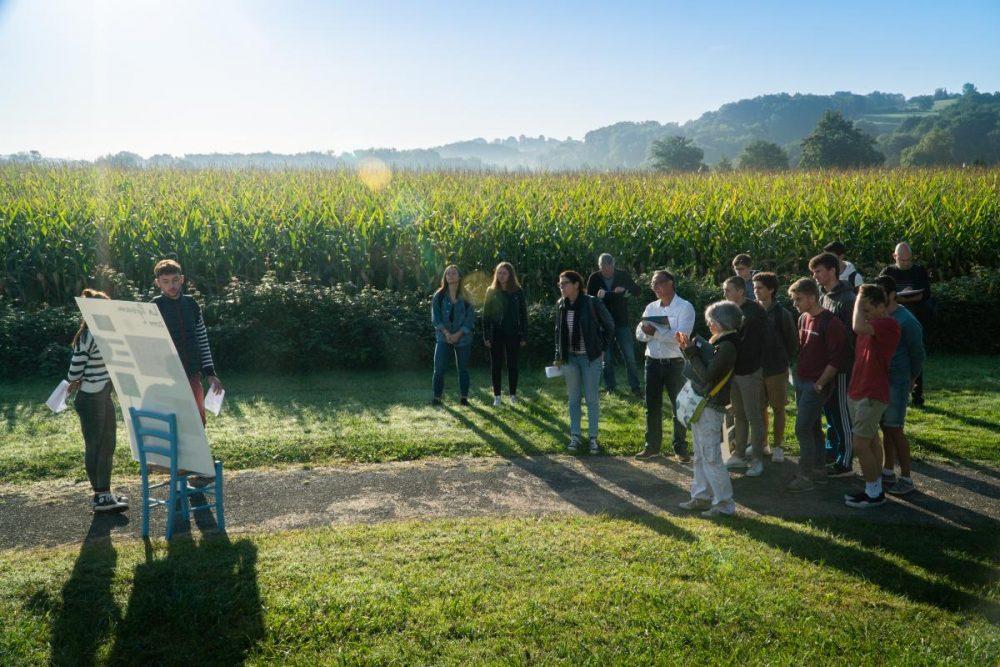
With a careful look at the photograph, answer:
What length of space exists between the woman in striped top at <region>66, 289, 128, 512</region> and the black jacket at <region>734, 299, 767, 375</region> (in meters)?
5.91

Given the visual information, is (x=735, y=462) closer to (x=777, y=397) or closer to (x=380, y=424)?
(x=777, y=397)

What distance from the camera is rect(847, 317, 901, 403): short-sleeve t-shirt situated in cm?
697

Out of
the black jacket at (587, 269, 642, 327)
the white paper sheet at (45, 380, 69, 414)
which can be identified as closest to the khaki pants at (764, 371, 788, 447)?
the black jacket at (587, 269, 642, 327)

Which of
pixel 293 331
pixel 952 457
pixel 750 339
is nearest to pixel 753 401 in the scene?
pixel 750 339

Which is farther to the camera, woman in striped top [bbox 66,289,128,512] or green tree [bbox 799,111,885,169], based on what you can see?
green tree [bbox 799,111,885,169]

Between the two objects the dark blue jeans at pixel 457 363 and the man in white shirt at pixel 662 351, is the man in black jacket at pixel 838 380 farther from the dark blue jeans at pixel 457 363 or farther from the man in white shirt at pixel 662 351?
the dark blue jeans at pixel 457 363

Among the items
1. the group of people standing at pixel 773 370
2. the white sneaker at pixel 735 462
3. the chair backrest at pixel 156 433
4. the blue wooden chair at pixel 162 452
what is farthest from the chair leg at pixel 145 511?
the white sneaker at pixel 735 462

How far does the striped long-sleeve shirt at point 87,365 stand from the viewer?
684cm

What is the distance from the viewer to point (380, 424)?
10125mm

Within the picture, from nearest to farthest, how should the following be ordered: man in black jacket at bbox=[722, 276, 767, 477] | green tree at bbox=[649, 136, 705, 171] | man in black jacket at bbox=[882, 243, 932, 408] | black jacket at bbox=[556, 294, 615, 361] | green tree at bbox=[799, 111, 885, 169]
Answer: man in black jacket at bbox=[722, 276, 767, 477]
black jacket at bbox=[556, 294, 615, 361]
man in black jacket at bbox=[882, 243, 932, 408]
green tree at bbox=[799, 111, 885, 169]
green tree at bbox=[649, 136, 705, 171]

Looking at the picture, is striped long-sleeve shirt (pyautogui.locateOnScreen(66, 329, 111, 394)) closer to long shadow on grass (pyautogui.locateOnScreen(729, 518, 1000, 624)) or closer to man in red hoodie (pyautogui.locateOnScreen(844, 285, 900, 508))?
long shadow on grass (pyautogui.locateOnScreen(729, 518, 1000, 624))

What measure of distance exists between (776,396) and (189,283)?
37.2ft

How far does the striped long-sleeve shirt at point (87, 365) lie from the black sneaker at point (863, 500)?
6741 mm

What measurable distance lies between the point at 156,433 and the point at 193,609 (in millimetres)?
1642
